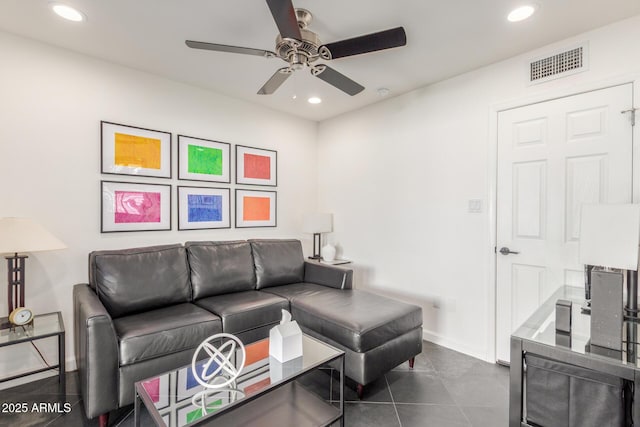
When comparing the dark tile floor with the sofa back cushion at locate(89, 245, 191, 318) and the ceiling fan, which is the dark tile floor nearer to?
the sofa back cushion at locate(89, 245, 191, 318)

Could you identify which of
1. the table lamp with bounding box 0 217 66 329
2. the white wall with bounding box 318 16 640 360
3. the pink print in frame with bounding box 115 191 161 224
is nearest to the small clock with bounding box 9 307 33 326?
the table lamp with bounding box 0 217 66 329

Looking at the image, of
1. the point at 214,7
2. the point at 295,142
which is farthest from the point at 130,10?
the point at 295,142

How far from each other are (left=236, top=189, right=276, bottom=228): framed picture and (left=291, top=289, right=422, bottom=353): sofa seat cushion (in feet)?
4.21

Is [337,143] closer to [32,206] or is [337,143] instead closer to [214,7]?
[214,7]

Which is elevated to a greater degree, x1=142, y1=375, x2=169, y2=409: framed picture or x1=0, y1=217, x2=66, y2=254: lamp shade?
x1=0, y1=217, x2=66, y2=254: lamp shade

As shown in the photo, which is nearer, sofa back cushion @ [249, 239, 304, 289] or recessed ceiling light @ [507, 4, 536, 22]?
recessed ceiling light @ [507, 4, 536, 22]

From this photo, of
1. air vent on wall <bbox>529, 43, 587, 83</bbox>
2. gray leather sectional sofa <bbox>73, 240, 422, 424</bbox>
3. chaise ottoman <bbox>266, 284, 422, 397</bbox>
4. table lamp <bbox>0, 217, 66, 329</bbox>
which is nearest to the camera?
gray leather sectional sofa <bbox>73, 240, 422, 424</bbox>

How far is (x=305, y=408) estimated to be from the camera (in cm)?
168

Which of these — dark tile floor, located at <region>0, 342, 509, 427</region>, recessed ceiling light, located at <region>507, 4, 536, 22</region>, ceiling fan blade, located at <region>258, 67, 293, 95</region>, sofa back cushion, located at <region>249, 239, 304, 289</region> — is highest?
recessed ceiling light, located at <region>507, 4, 536, 22</region>

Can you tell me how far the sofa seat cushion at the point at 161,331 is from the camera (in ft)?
6.04

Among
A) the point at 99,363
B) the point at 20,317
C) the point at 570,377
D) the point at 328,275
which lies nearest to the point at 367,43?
the point at 570,377

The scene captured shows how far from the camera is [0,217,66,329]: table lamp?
1889 millimetres

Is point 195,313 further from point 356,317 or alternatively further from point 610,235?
point 610,235

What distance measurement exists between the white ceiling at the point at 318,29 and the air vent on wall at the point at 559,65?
0.12m
